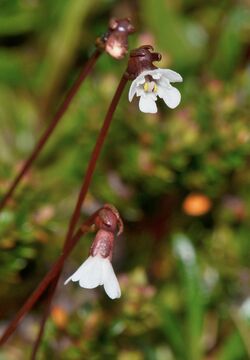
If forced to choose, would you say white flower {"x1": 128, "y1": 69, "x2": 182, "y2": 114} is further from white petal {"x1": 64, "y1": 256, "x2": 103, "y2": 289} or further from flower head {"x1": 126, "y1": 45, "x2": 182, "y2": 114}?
white petal {"x1": 64, "y1": 256, "x2": 103, "y2": 289}

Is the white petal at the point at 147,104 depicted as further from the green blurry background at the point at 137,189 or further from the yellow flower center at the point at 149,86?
the green blurry background at the point at 137,189

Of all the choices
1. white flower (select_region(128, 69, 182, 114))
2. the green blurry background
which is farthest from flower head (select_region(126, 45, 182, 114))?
the green blurry background

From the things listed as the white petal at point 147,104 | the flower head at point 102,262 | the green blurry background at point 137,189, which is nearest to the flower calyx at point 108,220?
the flower head at point 102,262

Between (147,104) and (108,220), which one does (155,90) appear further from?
(108,220)

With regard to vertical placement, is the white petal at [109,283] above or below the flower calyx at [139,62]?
below

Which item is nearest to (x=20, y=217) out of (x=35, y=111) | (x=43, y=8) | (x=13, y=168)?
(x=13, y=168)

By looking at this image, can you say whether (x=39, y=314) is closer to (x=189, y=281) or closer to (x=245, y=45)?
(x=189, y=281)
